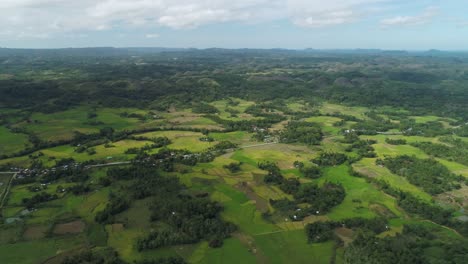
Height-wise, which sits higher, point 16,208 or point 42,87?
point 42,87

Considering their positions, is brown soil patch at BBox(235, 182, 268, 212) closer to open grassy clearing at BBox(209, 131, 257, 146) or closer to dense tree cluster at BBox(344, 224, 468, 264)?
dense tree cluster at BBox(344, 224, 468, 264)

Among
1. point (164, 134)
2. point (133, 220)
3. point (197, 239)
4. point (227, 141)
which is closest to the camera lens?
point (197, 239)

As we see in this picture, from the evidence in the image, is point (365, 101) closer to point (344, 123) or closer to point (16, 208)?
point (344, 123)

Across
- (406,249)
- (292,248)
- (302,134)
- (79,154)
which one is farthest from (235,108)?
(406,249)

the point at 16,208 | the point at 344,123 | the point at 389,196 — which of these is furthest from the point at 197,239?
the point at 344,123

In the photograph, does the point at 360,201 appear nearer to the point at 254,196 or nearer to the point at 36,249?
the point at 254,196

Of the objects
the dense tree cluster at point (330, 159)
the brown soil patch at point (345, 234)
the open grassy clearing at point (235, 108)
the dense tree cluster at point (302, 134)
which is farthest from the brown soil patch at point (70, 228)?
the open grassy clearing at point (235, 108)
